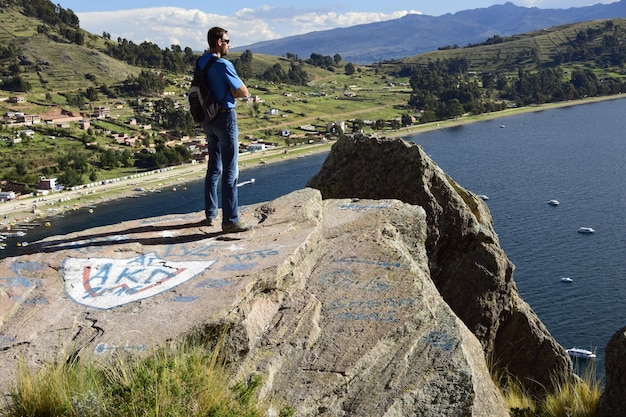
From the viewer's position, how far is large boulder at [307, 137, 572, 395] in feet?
34.6

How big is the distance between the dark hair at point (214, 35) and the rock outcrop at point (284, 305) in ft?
8.09

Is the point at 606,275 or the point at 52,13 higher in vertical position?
the point at 52,13

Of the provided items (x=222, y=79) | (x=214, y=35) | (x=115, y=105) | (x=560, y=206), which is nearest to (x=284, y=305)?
(x=222, y=79)

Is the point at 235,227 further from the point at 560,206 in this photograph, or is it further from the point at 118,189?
the point at 118,189

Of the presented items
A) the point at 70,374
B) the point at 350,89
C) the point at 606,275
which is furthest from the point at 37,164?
the point at 350,89

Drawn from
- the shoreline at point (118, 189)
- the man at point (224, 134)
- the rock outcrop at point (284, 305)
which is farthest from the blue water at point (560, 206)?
the shoreline at point (118, 189)

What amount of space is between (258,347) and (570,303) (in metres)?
30.3

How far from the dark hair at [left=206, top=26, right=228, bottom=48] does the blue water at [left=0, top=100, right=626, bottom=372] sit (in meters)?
3.81

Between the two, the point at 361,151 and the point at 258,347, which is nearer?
the point at 258,347

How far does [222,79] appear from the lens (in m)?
7.79

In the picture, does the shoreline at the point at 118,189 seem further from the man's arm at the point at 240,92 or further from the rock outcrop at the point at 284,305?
the man's arm at the point at 240,92

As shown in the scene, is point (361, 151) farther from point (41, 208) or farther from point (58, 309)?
point (41, 208)

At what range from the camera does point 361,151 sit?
1188 centimetres

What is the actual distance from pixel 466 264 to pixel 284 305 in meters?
5.10
